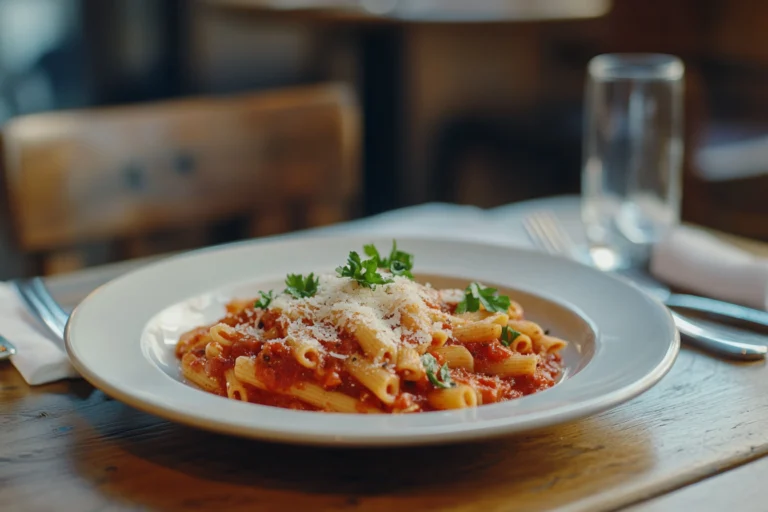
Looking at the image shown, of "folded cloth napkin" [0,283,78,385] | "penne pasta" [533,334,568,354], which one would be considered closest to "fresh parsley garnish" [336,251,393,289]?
"penne pasta" [533,334,568,354]

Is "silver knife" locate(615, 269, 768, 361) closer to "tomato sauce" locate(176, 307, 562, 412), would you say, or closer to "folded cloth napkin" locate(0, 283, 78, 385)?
"tomato sauce" locate(176, 307, 562, 412)

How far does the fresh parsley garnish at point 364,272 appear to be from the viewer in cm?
108

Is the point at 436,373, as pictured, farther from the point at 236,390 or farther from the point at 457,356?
the point at 236,390

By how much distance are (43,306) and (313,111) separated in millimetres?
1195

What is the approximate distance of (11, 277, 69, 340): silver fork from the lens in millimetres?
1221

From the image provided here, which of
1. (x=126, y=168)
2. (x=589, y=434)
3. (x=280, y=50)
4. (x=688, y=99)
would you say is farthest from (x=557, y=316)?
(x=280, y=50)

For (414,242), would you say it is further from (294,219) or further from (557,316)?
(294,219)

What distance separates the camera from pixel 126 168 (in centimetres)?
210

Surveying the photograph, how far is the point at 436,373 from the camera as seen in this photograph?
990mm

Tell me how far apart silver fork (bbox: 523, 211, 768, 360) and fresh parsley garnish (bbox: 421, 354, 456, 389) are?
38cm

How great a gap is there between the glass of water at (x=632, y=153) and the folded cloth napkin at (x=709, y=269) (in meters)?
0.10

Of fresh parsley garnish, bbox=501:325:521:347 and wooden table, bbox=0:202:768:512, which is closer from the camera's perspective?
wooden table, bbox=0:202:768:512

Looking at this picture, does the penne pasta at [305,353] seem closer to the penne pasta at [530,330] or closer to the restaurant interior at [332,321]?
the restaurant interior at [332,321]

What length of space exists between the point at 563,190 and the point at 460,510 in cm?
348
